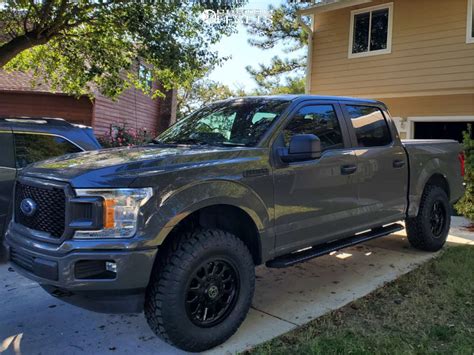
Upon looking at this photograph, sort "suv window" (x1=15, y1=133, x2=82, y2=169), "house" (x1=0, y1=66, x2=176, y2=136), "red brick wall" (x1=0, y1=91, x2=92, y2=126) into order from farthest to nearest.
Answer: "red brick wall" (x1=0, y1=91, x2=92, y2=126)
"house" (x1=0, y1=66, x2=176, y2=136)
"suv window" (x1=15, y1=133, x2=82, y2=169)

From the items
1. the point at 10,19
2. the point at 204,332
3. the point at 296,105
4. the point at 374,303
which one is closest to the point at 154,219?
the point at 204,332

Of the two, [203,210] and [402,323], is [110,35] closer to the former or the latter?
[203,210]

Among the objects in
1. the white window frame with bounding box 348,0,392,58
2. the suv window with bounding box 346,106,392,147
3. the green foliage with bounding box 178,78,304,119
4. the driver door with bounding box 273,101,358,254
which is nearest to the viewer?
the driver door with bounding box 273,101,358,254

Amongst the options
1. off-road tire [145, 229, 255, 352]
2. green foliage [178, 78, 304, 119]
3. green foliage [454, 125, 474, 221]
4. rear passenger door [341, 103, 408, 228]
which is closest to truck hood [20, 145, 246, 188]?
off-road tire [145, 229, 255, 352]

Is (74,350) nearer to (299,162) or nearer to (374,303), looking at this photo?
(299,162)

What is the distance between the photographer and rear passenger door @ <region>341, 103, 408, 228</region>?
184 inches

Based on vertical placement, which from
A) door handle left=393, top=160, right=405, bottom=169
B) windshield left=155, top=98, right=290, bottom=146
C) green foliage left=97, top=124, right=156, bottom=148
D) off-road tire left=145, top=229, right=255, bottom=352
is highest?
green foliage left=97, top=124, right=156, bottom=148

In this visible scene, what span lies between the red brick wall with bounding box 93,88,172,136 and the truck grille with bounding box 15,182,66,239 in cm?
1371

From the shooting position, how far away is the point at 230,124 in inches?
165

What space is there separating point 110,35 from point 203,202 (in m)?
7.72

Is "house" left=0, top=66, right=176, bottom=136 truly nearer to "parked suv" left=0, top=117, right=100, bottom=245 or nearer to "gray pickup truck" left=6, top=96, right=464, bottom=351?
"parked suv" left=0, top=117, right=100, bottom=245

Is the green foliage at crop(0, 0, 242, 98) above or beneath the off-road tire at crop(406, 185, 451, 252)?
above

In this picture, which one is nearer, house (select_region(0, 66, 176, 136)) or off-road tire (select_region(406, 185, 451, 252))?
off-road tire (select_region(406, 185, 451, 252))

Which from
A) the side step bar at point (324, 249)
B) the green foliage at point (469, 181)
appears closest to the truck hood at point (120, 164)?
the side step bar at point (324, 249)
